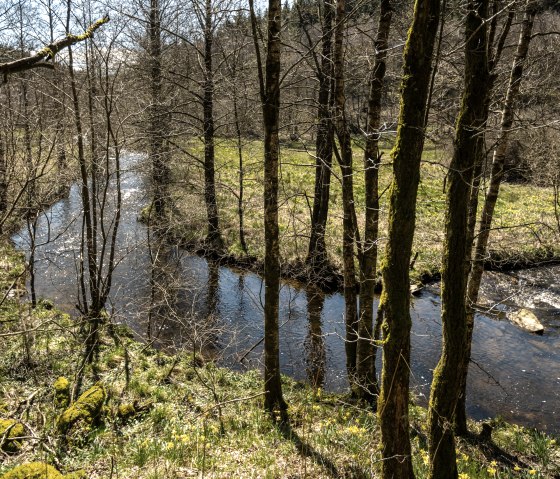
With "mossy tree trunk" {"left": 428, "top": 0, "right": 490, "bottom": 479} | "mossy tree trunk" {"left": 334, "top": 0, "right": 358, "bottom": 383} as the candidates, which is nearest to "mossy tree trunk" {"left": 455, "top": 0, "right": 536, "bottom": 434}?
"mossy tree trunk" {"left": 334, "top": 0, "right": 358, "bottom": 383}

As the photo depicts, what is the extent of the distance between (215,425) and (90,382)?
3.34m

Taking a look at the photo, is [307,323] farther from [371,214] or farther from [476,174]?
[476,174]

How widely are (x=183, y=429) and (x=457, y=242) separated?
5207 millimetres

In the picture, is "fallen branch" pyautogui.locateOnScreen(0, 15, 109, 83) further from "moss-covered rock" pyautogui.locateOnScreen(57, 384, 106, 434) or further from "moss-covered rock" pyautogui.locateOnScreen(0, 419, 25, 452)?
"moss-covered rock" pyautogui.locateOnScreen(57, 384, 106, 434)

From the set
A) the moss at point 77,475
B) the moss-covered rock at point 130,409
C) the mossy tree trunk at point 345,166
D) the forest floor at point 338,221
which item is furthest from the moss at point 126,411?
the forest floor at point 338,221

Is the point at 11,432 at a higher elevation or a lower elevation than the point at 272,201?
lower

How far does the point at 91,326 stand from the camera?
11.7 m

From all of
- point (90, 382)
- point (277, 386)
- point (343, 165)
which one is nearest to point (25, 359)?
point (90, 382)

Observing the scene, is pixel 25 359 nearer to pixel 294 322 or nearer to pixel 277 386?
pixel 277 386

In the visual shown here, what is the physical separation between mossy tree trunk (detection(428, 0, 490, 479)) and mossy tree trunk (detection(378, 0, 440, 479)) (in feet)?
1.09

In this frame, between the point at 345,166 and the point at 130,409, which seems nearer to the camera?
the point at 345,166

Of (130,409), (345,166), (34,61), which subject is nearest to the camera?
(34,61)

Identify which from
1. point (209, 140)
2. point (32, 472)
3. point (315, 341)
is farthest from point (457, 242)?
point (209, 140)

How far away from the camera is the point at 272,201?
24.3 ft
